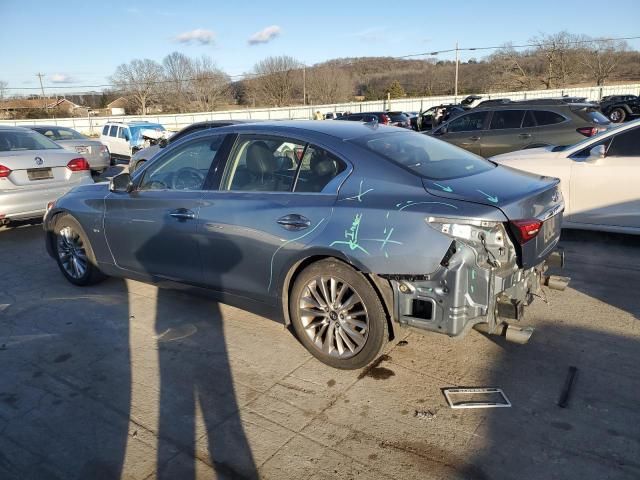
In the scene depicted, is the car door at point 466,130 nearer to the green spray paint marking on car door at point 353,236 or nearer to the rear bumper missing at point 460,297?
the rear bumper missing at point 460,297

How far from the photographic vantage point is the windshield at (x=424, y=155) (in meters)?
3.44

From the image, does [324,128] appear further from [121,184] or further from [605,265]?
[605,265]

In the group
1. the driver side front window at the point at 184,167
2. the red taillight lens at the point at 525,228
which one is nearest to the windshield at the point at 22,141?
the driver side front window at the point at 184,167

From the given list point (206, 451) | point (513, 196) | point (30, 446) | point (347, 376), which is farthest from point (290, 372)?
point (513, 196)

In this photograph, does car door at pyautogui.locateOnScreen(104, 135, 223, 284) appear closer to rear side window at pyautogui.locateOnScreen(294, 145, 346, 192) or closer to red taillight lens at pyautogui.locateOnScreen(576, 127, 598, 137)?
rear side window at pyautogui.locateOnScreen(294, 145, 346, 192)

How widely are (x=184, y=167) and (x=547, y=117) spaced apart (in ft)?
26.9

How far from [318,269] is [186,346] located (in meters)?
1.35

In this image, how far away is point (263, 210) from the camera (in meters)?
3.64

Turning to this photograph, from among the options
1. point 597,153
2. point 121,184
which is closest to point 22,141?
point 121,184

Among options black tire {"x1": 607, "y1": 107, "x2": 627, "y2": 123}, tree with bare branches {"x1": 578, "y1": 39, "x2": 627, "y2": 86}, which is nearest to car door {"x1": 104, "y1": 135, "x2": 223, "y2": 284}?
black tire {"x1": 607, "y1": 107, "x2": 627, "y2": 123}

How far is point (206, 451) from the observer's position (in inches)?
108

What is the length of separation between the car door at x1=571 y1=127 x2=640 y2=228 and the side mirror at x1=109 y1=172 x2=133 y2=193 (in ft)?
16.5

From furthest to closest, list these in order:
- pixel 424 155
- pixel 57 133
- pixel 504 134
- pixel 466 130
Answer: pixel 57 133
pixel 466 130
pixel 504 134
pixel 424 155

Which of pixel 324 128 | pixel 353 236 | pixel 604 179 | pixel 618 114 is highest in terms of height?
pixel 324 128
